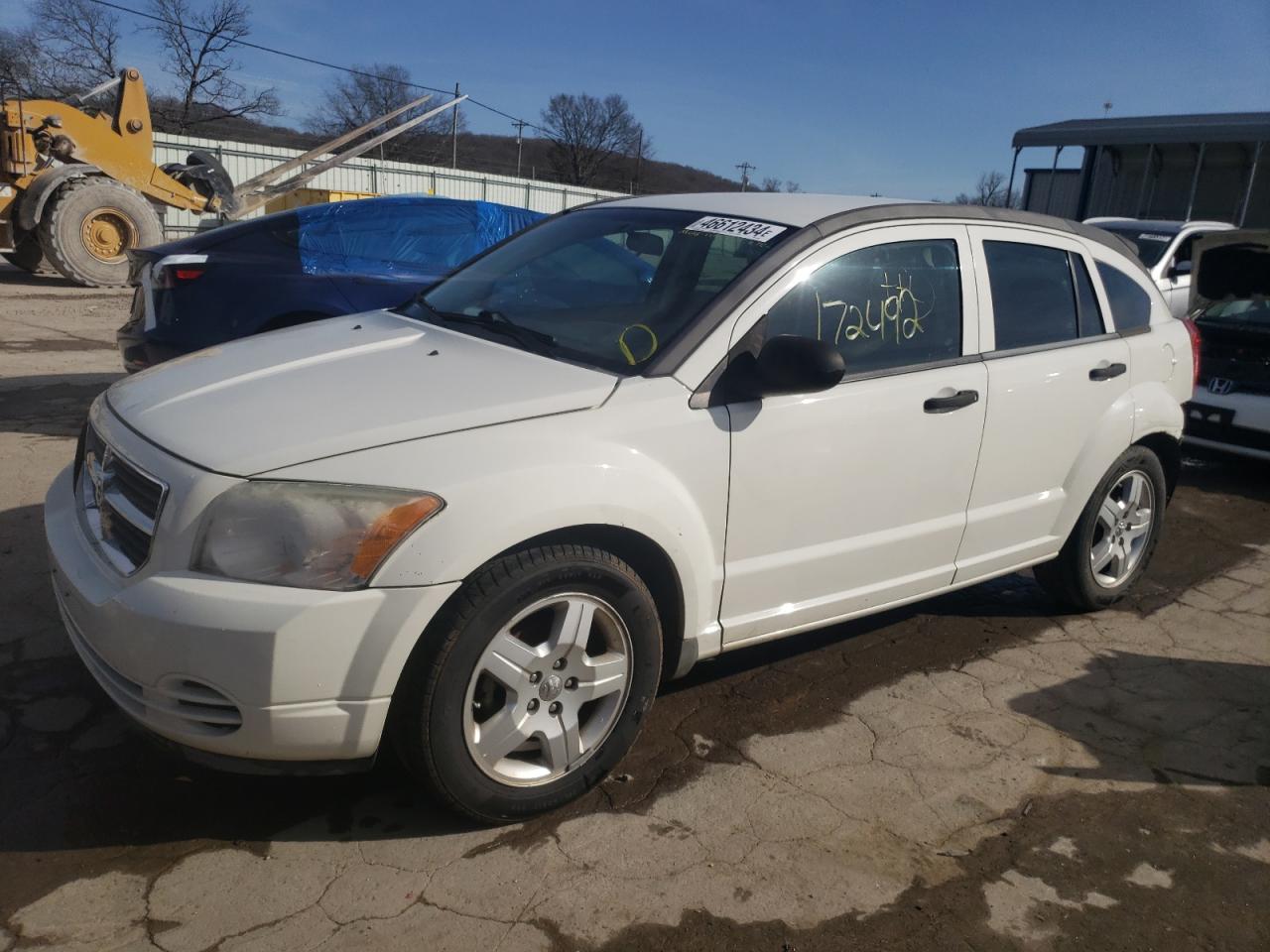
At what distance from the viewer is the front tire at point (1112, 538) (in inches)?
170

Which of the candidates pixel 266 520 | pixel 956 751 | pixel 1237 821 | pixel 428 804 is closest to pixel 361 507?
pixel 266 520

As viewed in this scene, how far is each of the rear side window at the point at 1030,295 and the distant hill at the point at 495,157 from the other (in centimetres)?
4574

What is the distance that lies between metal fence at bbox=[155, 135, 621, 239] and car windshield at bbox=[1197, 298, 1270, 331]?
19887mm

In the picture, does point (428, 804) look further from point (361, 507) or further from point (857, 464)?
point (857, 464)

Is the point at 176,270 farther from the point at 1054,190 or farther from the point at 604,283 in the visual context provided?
the point at 1054,190

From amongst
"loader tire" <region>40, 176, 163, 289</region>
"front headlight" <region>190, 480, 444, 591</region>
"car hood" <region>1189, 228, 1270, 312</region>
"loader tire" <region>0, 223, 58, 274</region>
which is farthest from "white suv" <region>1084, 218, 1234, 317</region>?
"loader tire" <region>0, 223, 58, 274</region>

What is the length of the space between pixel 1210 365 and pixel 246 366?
678cm

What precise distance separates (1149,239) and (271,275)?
908cm

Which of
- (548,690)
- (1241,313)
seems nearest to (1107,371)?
(548,690)

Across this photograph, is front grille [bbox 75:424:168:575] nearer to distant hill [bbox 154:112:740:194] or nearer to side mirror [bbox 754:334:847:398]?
side mirror [bbox 754:334:847:398]

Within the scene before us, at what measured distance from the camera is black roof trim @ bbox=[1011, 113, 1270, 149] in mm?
19578

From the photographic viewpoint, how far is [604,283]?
3535 mm

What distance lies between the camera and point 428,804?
112 inches

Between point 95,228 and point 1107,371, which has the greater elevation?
point 1107,371
